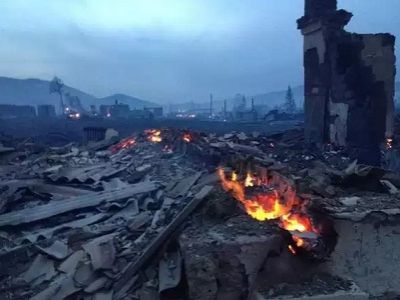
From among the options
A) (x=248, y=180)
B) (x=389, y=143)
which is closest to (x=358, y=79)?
(x=389, y=143)

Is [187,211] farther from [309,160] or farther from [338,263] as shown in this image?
[309,160]

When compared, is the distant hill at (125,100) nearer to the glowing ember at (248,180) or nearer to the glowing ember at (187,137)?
the glowing ember at (187,137)

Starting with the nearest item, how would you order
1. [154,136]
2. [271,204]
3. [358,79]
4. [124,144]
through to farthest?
[271,204] < [358,79] < [154,136] < [124,144]

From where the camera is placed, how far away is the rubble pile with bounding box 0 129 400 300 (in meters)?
4.61

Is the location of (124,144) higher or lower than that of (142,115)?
lower

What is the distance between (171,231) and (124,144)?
29.1 feet

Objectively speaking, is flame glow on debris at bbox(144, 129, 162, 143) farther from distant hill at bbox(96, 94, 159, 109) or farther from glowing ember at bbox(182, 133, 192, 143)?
distant hill at bbox(96, 94, 159, 109)

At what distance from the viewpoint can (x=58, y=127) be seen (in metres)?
29.5

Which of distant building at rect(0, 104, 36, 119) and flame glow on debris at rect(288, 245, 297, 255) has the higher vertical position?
distant building at rect(0, 104, 36, 119)

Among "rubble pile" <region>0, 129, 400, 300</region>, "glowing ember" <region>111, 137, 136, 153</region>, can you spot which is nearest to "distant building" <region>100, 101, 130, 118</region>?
"glowing ember" <region>111, 137, 136, 153</region>

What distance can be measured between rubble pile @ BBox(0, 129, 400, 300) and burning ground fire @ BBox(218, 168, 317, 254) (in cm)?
3

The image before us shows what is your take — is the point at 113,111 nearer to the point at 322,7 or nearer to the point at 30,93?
the point at 322,7

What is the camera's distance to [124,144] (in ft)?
45.6

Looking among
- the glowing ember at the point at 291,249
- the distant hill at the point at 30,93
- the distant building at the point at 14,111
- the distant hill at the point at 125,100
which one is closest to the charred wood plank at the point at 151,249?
the glowing ember at the point at 291,249
